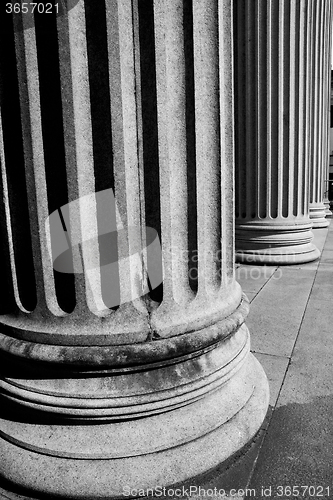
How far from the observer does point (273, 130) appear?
1015 cm

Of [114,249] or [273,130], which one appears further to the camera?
[273,130]

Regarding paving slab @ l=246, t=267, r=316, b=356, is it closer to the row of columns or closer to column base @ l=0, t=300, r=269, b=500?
the row of columns

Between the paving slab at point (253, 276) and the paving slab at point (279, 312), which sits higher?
the paving slab at point (279, 312)

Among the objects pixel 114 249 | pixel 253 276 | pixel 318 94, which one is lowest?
pixel 253 276

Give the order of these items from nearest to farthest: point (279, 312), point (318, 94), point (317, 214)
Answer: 1. point (279, 312)
2. point (318, 94)
3. point (317, 214)

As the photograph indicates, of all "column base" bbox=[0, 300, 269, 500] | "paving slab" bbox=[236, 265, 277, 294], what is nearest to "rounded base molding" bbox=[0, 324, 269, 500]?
"column base" bbox=[0, 300, 269, 500]

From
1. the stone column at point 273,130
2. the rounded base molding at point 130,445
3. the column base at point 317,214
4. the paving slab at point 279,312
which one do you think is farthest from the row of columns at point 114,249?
the column base at point 317,214

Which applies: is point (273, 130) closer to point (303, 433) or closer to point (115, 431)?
point (303, 433)

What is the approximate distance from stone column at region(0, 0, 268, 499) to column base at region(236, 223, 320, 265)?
709 centimetres

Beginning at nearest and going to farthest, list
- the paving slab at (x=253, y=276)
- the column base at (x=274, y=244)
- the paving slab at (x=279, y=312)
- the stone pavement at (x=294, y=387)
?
the stone pavement at (x=294, y=387) < the paving slab at (x=279, y=312) < the paving slab at (x=253, y=276) < the column base at (x=274, y=244)

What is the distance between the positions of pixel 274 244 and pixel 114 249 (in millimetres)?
7821

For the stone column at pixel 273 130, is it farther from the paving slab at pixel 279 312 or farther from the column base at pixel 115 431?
the column base at pixel 115 431

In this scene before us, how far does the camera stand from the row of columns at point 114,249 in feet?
9.71

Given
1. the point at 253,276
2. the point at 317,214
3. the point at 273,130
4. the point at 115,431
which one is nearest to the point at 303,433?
the point at 115,431
